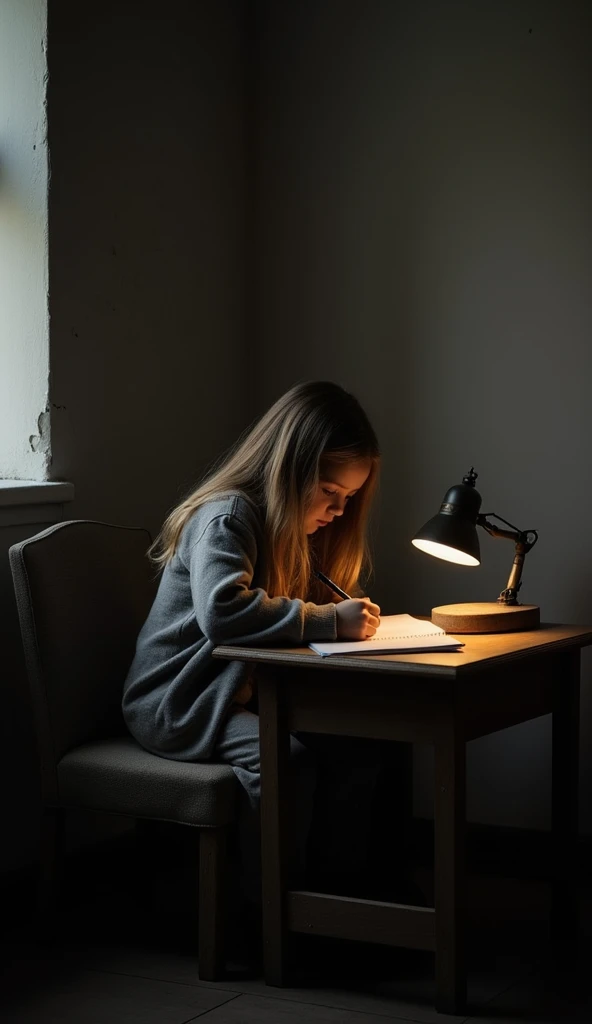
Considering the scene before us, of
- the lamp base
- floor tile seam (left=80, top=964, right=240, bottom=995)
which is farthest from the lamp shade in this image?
floor tile seam (left=80, top=964, right=240, bottom=995)

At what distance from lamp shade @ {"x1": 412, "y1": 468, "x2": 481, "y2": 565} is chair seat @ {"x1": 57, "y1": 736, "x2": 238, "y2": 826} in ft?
2.00

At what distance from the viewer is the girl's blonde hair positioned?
2.37m

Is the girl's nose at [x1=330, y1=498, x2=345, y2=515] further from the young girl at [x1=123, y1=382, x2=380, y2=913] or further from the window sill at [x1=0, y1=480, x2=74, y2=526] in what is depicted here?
the window sill at [x1=0, y1=480, x2=74, y2=526]

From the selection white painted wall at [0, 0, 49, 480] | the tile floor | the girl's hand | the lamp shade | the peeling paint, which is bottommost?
the tile floor

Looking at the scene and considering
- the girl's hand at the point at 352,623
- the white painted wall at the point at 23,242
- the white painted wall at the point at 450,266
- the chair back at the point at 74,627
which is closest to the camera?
the girl's hand at the point at 352,623

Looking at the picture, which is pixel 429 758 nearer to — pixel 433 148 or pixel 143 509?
pixel 143 509

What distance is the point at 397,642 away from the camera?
2225mm

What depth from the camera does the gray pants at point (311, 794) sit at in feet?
7.53

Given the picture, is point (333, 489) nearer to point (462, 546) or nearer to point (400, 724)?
point (462, 546)

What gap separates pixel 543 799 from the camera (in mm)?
3002

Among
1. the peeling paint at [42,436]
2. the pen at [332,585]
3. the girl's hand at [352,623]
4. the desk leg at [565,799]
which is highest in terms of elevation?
the peeling paint at [42,436]

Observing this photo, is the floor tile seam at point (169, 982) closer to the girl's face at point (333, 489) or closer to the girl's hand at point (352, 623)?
the girl's hand at point (352, 623)

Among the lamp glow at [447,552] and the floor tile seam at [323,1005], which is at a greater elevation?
the lamp glow at [447,552]

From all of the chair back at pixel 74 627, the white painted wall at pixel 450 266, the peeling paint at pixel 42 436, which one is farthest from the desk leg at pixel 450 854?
the peeling paint at pixel 42 436
